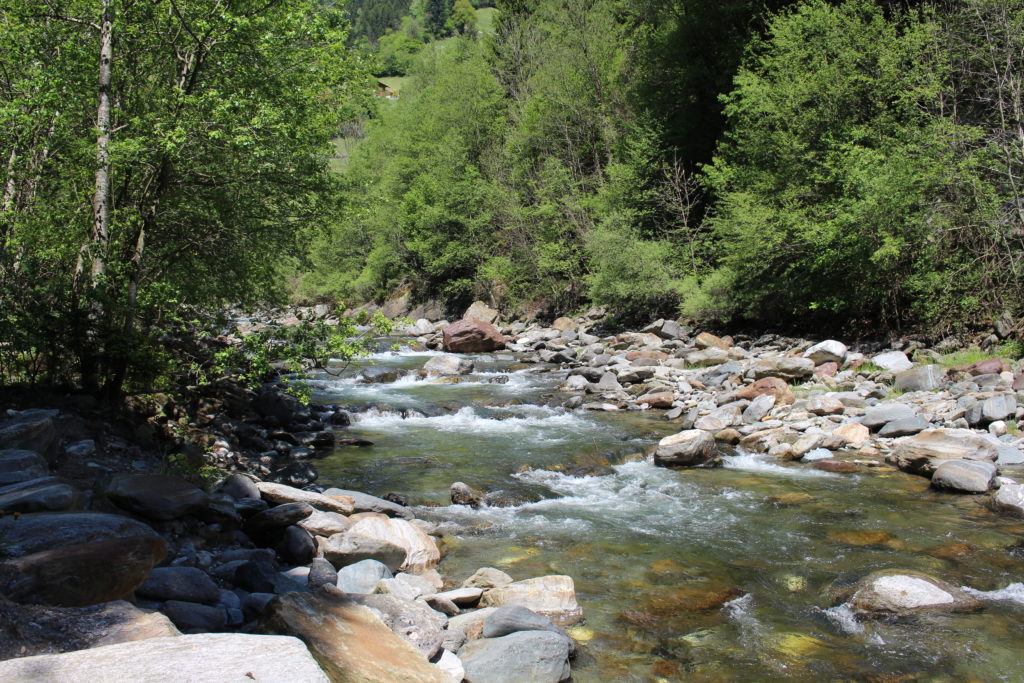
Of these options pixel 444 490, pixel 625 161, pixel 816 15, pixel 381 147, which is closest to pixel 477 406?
pixel 444 490

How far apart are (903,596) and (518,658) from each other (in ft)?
11.6

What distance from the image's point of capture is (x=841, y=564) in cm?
691

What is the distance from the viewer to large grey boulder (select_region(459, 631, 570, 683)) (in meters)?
4.58

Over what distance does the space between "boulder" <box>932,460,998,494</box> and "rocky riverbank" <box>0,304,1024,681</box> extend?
30mm

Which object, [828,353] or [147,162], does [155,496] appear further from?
[828,353]

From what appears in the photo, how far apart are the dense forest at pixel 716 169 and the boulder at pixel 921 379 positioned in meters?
2.84

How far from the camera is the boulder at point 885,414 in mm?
11695

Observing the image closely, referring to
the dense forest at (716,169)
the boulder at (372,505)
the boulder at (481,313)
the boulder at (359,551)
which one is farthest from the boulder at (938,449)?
the boulder at (481,313)

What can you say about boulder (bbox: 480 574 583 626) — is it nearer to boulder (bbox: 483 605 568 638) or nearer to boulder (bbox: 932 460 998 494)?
boulder (bbox: 483 605 568 638)

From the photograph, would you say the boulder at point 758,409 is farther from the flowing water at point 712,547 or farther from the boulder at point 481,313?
the boulder at point 481,313

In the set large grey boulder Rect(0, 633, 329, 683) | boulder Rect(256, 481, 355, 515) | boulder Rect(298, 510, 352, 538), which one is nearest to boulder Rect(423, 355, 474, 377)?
boulder Rect(256, 481, 355, 515)

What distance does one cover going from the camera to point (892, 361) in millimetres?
15453

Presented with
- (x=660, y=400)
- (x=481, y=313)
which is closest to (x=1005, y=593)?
(x=660, y=400)

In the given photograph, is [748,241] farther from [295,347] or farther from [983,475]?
[295,347]
